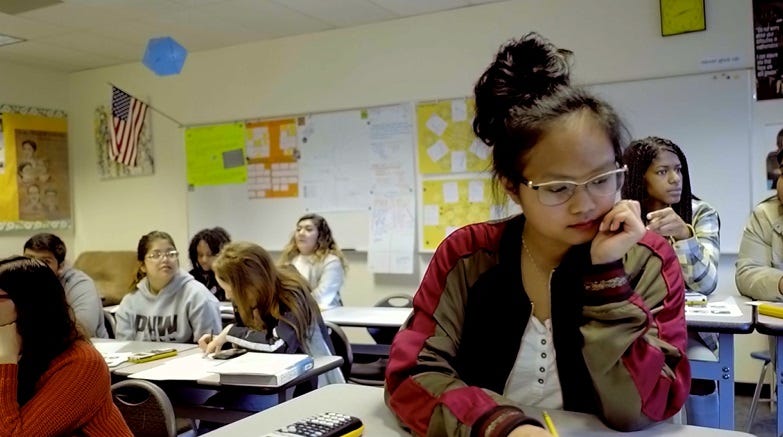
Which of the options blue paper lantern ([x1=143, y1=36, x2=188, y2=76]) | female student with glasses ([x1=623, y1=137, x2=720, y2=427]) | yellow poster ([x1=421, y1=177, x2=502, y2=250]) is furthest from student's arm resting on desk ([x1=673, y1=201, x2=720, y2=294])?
blue paper lantern ([x1=143, y1=36, x2=188, y2=76])

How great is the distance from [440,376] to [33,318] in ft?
3.83

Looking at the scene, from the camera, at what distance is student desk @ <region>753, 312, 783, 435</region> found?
2092mm

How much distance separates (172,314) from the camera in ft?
10.2

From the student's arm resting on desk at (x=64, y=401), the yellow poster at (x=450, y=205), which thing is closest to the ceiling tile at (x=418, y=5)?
the yellow poster at (x=450, y=205)

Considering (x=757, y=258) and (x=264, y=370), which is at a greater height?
(x=757, y=258)

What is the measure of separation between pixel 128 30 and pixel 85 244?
7.87 ft

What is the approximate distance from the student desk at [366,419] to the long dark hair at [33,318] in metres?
0.80

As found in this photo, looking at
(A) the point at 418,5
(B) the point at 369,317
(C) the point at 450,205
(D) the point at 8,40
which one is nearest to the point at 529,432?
(B) the point at 369,317

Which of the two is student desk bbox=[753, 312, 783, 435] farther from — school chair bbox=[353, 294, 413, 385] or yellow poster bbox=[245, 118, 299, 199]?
yellow poster bbox=[245, 118, 299, 199]

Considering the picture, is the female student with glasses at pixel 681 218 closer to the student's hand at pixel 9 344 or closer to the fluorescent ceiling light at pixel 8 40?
the student's hand at pixel 9 344

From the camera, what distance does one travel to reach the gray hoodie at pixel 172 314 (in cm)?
308

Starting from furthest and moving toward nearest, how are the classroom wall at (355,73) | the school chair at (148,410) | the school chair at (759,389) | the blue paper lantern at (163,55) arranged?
1. the blue paper lantern at (163,55)
2. the classroom wall at (355,73)
3. the school chair at (759,389)
4. the school chair at (148,410)

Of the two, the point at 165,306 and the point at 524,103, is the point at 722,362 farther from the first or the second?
the point at 165,306

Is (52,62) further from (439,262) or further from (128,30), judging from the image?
(439,262)
